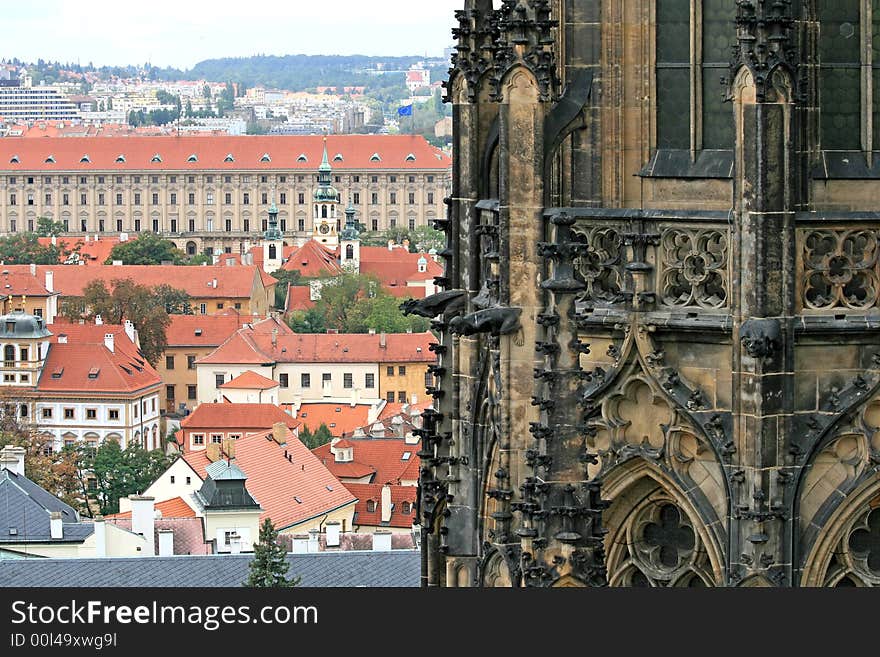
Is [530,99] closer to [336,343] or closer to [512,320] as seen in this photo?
[512,320]

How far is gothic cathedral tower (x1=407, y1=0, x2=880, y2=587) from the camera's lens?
1378cm

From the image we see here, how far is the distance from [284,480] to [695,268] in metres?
115

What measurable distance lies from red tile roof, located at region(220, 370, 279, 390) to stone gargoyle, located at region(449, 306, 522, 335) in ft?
577

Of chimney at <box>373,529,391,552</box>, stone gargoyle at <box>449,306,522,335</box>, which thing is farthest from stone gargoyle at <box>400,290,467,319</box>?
chimney at <box>373,529,391,552</box>

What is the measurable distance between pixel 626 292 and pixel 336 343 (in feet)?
605

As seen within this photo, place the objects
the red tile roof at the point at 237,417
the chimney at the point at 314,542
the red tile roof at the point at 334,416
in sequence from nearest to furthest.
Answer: the chimney at the point at 314,542 → the red tile roof at the point at 237,417 → the red tile roof at the point at 334,416

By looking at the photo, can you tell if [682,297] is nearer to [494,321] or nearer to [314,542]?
[494,321]

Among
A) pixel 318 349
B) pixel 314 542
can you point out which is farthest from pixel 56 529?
pixel 318 349

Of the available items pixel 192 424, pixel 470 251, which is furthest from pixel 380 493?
pixel 470 251

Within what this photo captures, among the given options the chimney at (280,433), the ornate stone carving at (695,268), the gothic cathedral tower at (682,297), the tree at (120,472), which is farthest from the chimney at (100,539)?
the ornate stone carving at (695,268)

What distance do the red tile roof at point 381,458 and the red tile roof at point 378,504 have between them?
1.86 meters

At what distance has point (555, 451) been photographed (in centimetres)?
→ 1370

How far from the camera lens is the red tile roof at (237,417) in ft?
531

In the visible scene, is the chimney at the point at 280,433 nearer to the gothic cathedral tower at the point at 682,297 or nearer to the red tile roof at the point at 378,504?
the red tile roof at the point at 378,504
